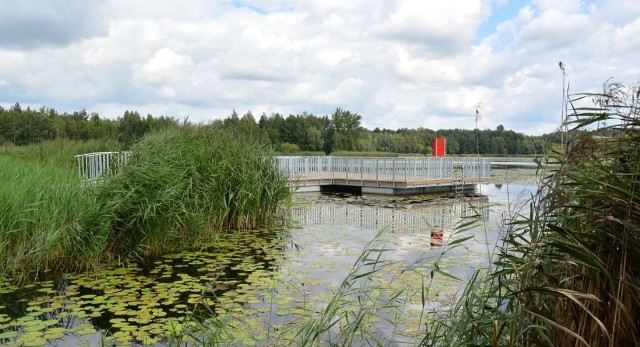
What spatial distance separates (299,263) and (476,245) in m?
2.98

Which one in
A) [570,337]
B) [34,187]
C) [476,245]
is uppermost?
[34,187]

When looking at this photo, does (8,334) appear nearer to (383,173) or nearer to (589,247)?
(589,247)

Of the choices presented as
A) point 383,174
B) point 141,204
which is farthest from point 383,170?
point 141,204

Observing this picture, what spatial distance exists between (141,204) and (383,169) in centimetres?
1363

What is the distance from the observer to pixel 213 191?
8398 millimetres

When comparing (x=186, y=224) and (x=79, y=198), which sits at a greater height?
(x=79, y=198)

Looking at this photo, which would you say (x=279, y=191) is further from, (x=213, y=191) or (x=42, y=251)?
(x=42, y=251)

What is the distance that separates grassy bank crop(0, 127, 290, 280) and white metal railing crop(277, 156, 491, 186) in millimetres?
9069

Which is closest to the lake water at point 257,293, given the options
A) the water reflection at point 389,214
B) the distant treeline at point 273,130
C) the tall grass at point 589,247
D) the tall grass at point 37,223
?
the tall grass at point 37,223

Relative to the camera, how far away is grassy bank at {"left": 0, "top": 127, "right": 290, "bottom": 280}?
5750mm

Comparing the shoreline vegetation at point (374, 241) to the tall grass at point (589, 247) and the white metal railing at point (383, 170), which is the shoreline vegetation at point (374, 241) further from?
the white metal railing at point (383, 170)

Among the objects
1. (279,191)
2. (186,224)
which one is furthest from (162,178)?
(279,191)

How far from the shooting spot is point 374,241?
4.17 m

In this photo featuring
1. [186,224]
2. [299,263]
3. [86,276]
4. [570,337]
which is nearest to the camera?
[570,337]
